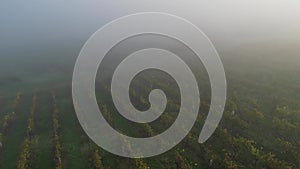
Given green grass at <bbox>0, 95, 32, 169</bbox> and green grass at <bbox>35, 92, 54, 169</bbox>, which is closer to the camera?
green grass at <bbox>35, 92, 54, 169</bbox>

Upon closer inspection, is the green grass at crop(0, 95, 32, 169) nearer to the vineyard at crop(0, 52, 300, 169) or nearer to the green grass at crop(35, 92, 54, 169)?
the vineyard at crop(0, 52, 300, 169)

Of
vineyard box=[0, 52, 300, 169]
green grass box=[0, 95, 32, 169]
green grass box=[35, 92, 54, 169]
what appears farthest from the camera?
green grass box=[0, 95, 32, 169]

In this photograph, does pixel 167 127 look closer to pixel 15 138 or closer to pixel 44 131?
pixel 44 131

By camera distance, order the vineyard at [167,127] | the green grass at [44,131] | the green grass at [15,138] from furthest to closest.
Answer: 1. the green grass at [15,138]
2. the green grass at [44,131]
3. the vineyard at [167,127]

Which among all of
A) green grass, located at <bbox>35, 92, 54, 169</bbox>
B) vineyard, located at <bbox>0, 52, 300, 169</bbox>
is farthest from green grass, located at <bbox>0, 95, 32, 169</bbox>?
green grass, located at <bbox>35, 92, 54, 169</bbox>

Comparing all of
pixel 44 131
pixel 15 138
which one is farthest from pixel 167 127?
pixel 15 138

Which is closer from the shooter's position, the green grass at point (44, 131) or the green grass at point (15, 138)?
the green grass at point (44, 131)

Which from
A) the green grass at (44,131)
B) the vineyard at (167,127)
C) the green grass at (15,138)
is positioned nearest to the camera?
the vineyard at (167,127)

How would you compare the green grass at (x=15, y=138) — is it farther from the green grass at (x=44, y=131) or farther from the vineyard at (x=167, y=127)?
the green grass at (x=44, y=131)

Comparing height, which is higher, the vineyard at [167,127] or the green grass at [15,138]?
the vineyard at [167,127]

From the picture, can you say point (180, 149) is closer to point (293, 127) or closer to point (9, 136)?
point (293, 127)

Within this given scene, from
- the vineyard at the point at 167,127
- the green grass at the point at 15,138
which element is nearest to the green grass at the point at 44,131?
the vineyard at the point at 167,127

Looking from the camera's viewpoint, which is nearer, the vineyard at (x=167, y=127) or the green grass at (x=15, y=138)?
the vineyard at (x=167, y=127)
